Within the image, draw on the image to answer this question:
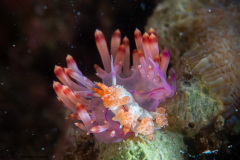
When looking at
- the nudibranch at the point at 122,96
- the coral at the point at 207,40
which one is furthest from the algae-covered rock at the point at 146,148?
the coral at the point at 207,40

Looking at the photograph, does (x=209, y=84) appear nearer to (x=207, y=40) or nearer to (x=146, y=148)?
(x=207, y=40)

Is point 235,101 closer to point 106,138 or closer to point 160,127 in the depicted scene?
point 160,127

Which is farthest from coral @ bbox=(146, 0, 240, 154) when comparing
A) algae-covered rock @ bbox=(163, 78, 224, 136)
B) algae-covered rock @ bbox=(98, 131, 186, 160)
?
algae-covered rock @ bbox=(98, 131, 186, 160)

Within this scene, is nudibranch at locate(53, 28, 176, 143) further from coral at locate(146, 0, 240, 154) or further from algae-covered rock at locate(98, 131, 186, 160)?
coral at locate(146, 0, 240, 154)

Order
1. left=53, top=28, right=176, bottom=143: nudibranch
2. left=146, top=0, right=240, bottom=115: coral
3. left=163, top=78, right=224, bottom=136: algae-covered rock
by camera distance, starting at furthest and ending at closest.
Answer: left=146, top=0, right=240, bottom=115: coral
left=163, top=78, right=224, bottom=136: algae-covered rock
left=53, top=28, right=176, bottom=143: nudibranch

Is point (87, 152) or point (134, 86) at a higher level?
point (134, 86)

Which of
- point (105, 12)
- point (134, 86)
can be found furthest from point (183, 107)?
point (105, 12)
